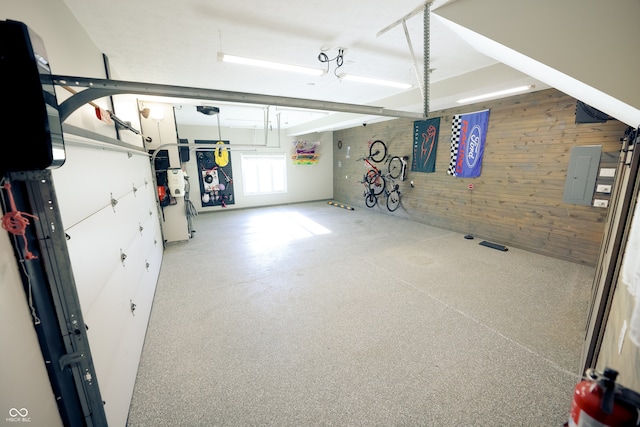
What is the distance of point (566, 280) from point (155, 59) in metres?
6.05

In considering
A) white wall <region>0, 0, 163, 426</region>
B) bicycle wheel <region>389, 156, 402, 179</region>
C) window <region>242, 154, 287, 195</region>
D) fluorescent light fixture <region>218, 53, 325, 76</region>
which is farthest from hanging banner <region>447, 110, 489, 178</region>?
window <region>242, 154, 287, 195</region>

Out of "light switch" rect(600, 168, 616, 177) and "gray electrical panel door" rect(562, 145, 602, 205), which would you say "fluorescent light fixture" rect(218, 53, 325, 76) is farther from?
"light switch" rect(600, 168, 616, 177)

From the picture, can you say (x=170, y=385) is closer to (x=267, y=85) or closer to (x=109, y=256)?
(x=109, y=256)

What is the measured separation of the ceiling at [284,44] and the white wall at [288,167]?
3516 millimetres

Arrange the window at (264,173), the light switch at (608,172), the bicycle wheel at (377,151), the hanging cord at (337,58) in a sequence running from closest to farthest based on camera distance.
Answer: the hanging cord at (337,58), the light switch at (608,172), the bicycle wheel at (377,151), the window at (264,173)

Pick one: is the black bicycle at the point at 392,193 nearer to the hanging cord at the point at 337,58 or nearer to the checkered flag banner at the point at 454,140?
the checkered flag banner at the point at 454,140

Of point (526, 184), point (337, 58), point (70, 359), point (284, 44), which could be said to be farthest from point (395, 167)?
point (70, 359)

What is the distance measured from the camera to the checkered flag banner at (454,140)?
4.94 meters

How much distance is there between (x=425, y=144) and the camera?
5.68 m

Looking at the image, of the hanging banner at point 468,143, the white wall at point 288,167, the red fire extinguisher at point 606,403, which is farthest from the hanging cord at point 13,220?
the white wall at point 288,167

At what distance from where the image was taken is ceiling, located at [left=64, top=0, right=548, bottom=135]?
2143 millimetres

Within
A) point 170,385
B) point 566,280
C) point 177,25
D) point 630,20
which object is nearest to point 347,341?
point 170,385

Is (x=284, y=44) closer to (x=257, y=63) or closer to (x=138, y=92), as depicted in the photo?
(x=257, y=63)

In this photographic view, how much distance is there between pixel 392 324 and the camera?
93.4 inches
